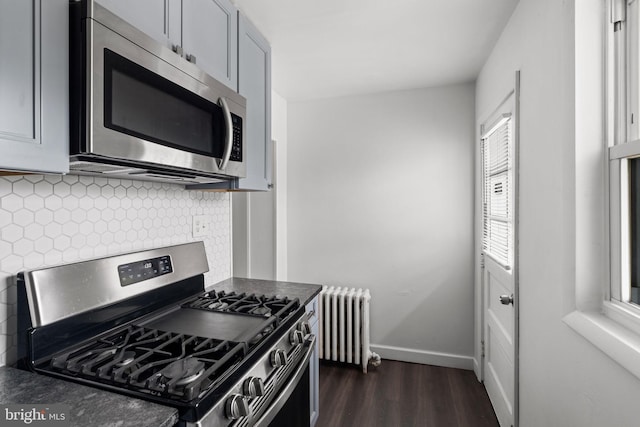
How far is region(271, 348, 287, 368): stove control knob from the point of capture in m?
1.09

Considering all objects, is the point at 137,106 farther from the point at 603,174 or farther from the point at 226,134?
the point at 603,174

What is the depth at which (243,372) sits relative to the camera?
0.91m

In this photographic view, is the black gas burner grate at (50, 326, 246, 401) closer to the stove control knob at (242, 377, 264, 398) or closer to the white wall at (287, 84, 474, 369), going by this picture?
the stove control knob at (242, 377, 264, 398)

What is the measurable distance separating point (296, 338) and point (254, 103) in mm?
1232

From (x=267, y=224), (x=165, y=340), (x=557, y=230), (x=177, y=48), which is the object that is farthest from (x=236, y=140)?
(x=267, y=224)

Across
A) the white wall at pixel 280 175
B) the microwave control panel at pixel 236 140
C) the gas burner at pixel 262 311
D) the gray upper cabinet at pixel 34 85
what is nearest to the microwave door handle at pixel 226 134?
the microwave control panel at pixel 236 140


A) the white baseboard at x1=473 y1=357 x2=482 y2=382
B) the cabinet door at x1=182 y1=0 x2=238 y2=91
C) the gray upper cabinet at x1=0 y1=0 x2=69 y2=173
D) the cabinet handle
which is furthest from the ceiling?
the white baseboard at x1=473 y1=357 x2=482 y2=382

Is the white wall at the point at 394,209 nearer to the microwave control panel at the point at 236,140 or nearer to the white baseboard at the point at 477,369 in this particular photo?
the white baseboard at the point at 477,369

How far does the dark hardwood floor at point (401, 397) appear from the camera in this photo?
2.04 meters

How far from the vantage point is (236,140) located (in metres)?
1.39

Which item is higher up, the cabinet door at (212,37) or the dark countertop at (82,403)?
the cabinet door at (212,37)

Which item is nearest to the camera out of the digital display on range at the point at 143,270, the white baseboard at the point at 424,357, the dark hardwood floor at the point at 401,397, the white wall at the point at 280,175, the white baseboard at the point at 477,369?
the digital display on range at the point at 143,270

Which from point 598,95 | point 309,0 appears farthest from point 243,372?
point 309,0

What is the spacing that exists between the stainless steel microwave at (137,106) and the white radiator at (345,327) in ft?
5.99
